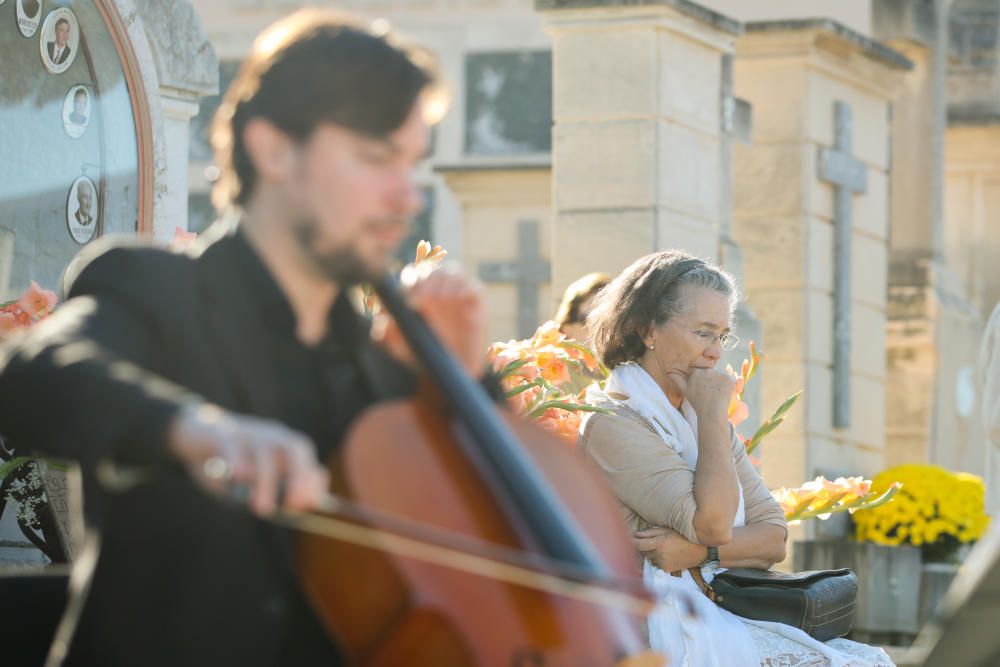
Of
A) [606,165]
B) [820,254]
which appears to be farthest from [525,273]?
[606,165]

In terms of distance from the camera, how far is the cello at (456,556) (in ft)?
7.02

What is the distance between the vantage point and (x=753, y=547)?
495 centimetres

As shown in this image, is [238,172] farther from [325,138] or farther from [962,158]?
[962,158]

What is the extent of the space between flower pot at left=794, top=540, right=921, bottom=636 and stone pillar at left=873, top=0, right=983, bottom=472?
292 cm

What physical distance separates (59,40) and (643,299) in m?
1.93

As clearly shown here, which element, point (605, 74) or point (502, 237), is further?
point (502, 237)

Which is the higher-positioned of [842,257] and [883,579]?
[842,257]

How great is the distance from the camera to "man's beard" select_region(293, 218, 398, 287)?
2330mm

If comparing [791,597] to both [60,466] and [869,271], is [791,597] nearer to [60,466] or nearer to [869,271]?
[60,466]

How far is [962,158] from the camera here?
1702 cm

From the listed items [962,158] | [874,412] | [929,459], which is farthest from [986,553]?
[962,158]

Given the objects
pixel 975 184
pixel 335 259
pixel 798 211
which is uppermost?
pixel 975 184

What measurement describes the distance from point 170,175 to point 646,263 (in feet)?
5.39

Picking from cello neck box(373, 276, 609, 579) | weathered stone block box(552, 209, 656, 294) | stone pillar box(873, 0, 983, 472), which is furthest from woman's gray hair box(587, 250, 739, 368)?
stone pillar box(873, 0, 983, 472)
